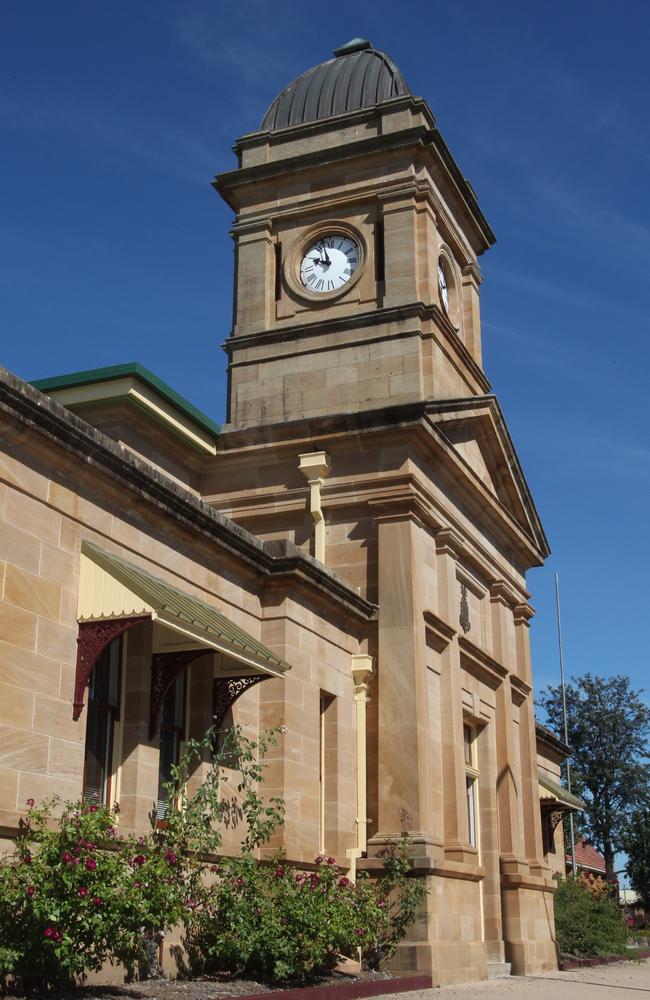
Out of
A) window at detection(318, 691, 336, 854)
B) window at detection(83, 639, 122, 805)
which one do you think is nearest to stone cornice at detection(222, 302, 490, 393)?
window at detection(318, 691, 336, 854)

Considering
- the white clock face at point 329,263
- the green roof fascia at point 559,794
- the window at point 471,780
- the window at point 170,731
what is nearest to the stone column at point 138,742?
the window at point 170,731

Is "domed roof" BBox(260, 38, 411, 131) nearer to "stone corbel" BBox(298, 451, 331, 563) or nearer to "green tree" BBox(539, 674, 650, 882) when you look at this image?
"stone corbel" BBox(298, 451, 331, 563)

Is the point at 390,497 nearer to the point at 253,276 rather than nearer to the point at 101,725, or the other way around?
the point at 253,276

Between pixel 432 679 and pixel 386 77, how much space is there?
559 inches

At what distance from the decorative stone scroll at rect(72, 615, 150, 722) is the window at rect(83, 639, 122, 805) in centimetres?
87

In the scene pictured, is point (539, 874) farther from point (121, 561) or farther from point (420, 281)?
point (121, 561)

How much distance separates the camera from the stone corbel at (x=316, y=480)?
2186cm

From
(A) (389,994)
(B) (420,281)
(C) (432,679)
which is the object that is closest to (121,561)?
(A) (389,994)

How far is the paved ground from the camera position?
1678 cm

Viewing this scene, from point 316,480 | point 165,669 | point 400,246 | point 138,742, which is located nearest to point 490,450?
point 400,246

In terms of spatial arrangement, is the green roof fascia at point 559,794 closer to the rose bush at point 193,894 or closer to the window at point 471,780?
the window at point 471,780

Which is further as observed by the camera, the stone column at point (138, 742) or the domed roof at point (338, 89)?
the domed roof at point (338, 89)

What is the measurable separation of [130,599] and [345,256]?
14.3m

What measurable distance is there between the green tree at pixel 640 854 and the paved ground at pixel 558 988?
41836mm
